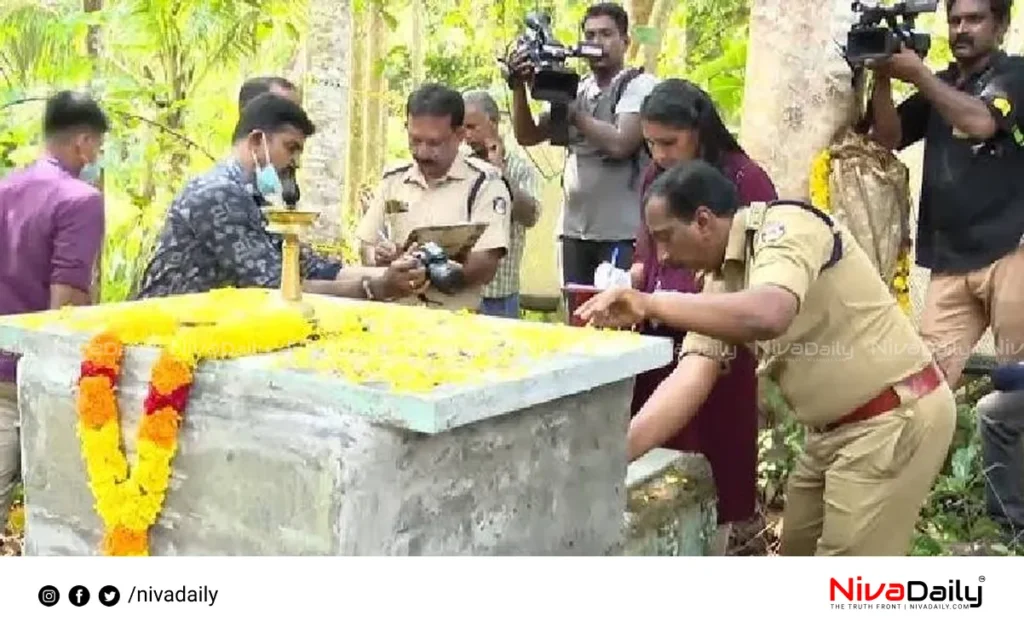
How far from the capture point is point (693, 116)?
3039 mm

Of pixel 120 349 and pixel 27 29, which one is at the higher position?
pixel 27 29

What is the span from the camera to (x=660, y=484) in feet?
9.12

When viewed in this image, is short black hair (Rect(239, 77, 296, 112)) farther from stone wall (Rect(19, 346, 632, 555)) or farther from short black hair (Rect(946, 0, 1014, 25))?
short black hair (Rect(946, 0, 1014, 25))

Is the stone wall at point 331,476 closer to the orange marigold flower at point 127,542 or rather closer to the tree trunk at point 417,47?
the orange marigold flower at point 127,542

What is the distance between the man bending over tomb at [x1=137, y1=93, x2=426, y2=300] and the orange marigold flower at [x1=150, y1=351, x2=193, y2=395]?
0.82 m

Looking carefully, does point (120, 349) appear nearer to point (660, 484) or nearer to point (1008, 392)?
point (660, 484)

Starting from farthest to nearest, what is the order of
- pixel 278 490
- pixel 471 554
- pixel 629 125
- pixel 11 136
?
pixel 11 136 → pixel 629 125 → pixel 471 554 → pixel 278 490

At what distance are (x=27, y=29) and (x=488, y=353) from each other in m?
4.80

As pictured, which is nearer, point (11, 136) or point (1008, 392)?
point (1008, 392)

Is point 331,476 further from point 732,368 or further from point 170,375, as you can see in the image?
point 732,368

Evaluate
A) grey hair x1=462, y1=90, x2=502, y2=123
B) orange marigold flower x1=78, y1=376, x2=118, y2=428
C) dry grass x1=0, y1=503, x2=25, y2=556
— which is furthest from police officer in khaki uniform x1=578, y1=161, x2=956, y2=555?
dry grass x1=0, y1=503, x2=25, y2=556

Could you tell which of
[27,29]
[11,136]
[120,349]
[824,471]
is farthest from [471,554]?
[27,29]
